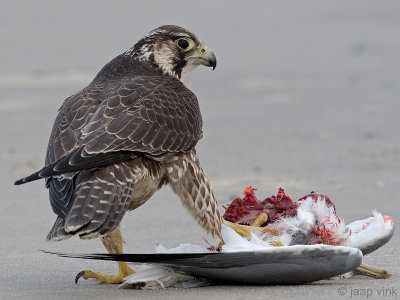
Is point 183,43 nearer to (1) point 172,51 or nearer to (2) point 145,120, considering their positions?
(1) point 172,51

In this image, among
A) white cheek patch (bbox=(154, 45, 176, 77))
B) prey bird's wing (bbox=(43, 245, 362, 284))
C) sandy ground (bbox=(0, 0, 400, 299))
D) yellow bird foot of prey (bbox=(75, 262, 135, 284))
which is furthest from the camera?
white cheek patch (bbox=(154, 45, 176, 77))

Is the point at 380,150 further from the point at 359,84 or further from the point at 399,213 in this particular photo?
the point at 359,84

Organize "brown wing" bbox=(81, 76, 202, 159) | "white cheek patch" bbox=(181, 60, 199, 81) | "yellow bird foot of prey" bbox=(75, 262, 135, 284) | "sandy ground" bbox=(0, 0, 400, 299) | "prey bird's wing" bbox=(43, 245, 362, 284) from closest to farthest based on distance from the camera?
"prey bird's wing" bbox=(43, 245, 362, 284) → "brown wing" bbox=(81, 76, 202, 159) → "yellow bird foot of prey" bbox=(75, 262, 135, 284) → "sandy ground" bbox=(0, 0, 400, 299) → "white cheek patch" bbox=(181, 60, 199, 81)

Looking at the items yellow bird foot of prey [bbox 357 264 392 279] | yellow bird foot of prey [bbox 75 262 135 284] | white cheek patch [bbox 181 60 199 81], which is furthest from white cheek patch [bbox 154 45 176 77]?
yellow bird foot of prey [bbox 357 264 392 279]

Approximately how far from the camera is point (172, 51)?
6.60 metres

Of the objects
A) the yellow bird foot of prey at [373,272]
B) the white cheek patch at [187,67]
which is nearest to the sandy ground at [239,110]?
the yellow bird foot of prey at [373,272]

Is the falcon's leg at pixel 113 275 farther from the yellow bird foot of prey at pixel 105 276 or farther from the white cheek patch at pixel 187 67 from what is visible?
the white cheek patch at pixel 187 67

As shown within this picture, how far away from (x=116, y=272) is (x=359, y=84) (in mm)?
7055

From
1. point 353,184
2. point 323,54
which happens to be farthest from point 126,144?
point 323,54

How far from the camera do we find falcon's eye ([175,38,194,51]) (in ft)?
21.7

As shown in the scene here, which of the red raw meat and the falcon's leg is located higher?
the red raw meat

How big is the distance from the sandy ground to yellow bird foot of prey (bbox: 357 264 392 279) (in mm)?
38

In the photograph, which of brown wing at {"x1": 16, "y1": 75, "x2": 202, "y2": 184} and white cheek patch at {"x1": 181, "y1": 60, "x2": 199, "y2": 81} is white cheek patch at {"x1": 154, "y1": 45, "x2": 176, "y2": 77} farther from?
brown wing at {"x1": 16, "y1": 75, "x2": 202, "y2": 184}

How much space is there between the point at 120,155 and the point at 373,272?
1.46 metres
